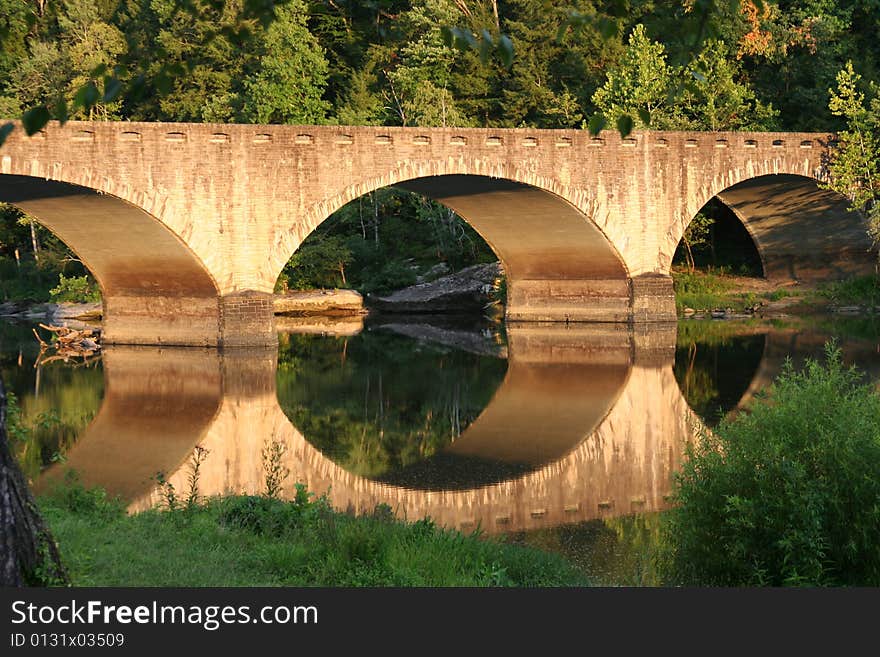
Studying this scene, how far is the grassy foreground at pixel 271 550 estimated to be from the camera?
866 cm

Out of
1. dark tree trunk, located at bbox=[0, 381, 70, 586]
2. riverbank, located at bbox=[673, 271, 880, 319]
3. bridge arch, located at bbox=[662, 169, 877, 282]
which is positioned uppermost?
bridge arch, located at bbox=[662, 169, 877, 282]

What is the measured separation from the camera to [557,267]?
128 ft

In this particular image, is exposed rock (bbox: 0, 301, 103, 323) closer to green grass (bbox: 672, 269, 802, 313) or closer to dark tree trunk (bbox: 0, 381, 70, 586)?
green grass (bbox: 672, 269, 802, 313)

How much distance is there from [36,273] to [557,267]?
23.9m

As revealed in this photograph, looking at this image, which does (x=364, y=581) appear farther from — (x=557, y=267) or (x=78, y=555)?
(x=557, y=267)

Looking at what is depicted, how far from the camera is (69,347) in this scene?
33.4m

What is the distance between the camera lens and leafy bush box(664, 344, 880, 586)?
943cm

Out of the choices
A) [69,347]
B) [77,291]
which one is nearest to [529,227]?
[69,347]

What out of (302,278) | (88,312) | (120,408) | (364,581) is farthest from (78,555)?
(302,278)

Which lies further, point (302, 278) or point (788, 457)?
point (302, 278)

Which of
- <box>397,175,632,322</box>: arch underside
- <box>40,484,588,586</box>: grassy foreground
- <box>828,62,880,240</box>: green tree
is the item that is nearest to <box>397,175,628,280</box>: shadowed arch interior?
<box>397,175,632,322</box>: arch underside

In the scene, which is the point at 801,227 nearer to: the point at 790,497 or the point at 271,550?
the point at 790,497

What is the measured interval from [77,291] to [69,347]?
1353 cm

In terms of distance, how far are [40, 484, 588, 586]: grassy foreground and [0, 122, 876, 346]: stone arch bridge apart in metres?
18.4
